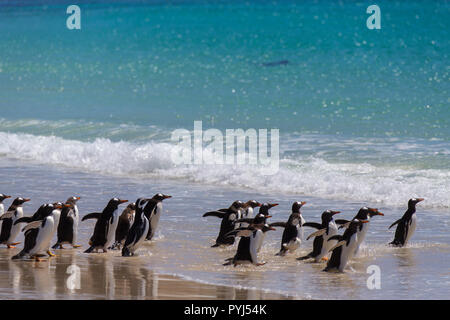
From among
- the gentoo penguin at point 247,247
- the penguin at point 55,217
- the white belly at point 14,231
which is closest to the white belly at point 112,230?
the penguin at point 55,217

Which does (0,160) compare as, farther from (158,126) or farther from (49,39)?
(49,39)

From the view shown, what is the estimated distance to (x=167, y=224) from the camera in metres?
13.0

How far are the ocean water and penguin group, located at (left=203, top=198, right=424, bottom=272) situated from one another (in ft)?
0.71

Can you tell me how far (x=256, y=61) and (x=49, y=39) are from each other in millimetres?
17887

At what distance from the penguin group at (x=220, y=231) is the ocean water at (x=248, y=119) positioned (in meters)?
0.25

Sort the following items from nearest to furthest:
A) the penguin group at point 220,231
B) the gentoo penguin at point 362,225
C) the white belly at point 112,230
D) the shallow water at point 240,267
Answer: the shallow water at point 240,267 < the penguin group at point 220,231 < the gentoo penguin at point 362,225 < the white belly at point 112,230

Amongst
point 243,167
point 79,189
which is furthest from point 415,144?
point 79,189

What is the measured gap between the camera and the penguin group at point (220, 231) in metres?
10.4

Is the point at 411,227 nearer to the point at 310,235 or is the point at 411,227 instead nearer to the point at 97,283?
the point at 310,235

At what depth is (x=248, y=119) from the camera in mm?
28422

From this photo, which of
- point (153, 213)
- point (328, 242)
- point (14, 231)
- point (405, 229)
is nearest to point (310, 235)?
point (328, 242)

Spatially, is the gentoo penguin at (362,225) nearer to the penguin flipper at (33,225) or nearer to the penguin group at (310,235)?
the penguin group at (310,235)

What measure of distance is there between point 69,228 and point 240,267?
2434mm

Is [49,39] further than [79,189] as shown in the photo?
Yes
